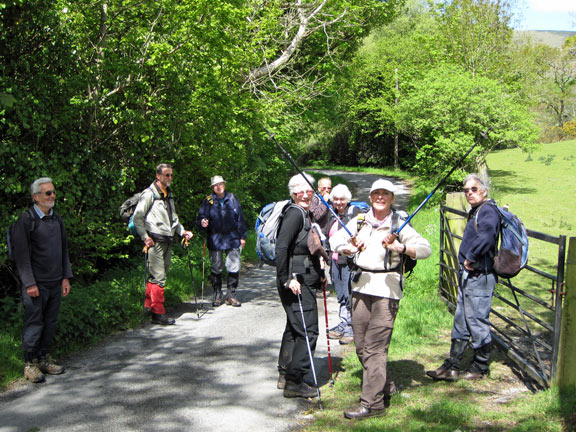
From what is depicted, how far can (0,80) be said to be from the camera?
691 centimetres

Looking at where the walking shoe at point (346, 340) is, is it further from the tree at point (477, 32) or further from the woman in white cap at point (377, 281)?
the tree at point (477, 32)

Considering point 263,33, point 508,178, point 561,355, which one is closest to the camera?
point 561,355

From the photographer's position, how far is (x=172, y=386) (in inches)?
216

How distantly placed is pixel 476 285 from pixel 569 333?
0.99 m

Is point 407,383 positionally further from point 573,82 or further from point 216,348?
point 573,82

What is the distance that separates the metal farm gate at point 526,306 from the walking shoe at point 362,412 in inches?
63.9

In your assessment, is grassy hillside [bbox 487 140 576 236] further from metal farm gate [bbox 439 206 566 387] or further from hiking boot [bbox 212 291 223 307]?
hiking boot [bbox 212 291 223 307]

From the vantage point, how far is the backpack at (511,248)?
204 inches

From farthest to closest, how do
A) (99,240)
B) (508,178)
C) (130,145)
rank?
(508,178)
(130,145)
(99,240)

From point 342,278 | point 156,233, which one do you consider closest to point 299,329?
point 342,278

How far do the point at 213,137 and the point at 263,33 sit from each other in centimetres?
510

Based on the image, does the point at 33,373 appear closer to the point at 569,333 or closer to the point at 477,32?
the point at 569,333

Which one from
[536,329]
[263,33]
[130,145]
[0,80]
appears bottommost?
[536,329]

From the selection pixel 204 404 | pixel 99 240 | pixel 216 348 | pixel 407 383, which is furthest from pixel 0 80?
pixel 407 383
